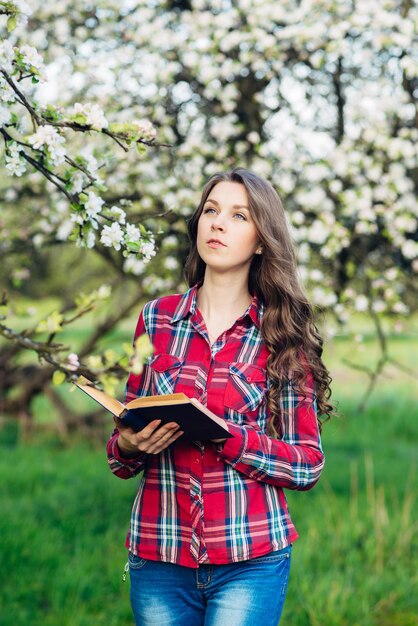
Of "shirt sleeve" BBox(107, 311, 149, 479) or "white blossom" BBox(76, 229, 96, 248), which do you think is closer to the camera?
"white blossom" BBox(76, 229, 96, 248)

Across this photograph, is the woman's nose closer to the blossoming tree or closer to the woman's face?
the woman's face

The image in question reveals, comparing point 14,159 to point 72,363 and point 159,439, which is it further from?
point 159,439

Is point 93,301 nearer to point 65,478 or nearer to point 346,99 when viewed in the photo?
point 346,99

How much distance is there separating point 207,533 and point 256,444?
0.91ft

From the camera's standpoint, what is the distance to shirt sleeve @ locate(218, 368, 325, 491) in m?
2.20

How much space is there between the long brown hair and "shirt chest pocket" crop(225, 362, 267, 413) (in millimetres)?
35

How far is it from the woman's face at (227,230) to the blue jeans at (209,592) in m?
0.86

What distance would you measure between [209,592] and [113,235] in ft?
3.33

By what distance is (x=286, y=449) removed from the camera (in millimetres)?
2258

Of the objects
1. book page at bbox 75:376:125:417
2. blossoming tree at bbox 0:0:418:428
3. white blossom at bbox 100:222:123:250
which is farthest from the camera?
blossoming tree at bbox 0:0:418:428

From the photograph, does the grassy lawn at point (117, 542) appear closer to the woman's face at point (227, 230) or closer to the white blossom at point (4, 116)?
the woman's face at point (227, 230)

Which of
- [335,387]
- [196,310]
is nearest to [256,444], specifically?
[196,310]

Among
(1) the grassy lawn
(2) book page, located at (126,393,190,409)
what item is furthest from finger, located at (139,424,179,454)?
(1) the grassy lawn

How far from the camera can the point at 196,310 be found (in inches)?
96.4
